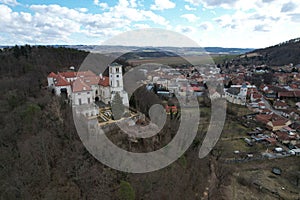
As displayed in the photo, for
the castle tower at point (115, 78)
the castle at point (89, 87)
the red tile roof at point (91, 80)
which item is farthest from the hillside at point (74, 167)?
the red tile roof at point (91, 80)

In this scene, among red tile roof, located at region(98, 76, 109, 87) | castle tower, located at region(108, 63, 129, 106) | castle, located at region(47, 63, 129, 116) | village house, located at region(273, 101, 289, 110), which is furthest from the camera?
village house, located at region(273, 101, 289, 110)

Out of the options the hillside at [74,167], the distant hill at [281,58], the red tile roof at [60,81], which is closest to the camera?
the hillside at [74,167]

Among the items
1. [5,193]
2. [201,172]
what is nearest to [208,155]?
[201,172]

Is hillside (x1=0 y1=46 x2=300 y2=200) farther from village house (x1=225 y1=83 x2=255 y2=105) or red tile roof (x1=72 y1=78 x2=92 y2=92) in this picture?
village house (x1=225 y1=83 x2=255 y2=105)

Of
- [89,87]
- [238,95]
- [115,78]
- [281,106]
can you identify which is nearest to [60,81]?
[89,87]

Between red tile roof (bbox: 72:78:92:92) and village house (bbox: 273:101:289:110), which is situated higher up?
red tile roof (bbox: 72:78:92:92)

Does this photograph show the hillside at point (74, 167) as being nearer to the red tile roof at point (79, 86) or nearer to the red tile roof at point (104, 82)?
the red tile roof at point (79, 86)

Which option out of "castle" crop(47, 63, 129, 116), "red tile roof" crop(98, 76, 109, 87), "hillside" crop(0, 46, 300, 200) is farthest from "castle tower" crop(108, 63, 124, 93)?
"hillside" crop(0, 46, 300, 200)

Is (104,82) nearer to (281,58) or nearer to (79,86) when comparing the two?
(79,86)
